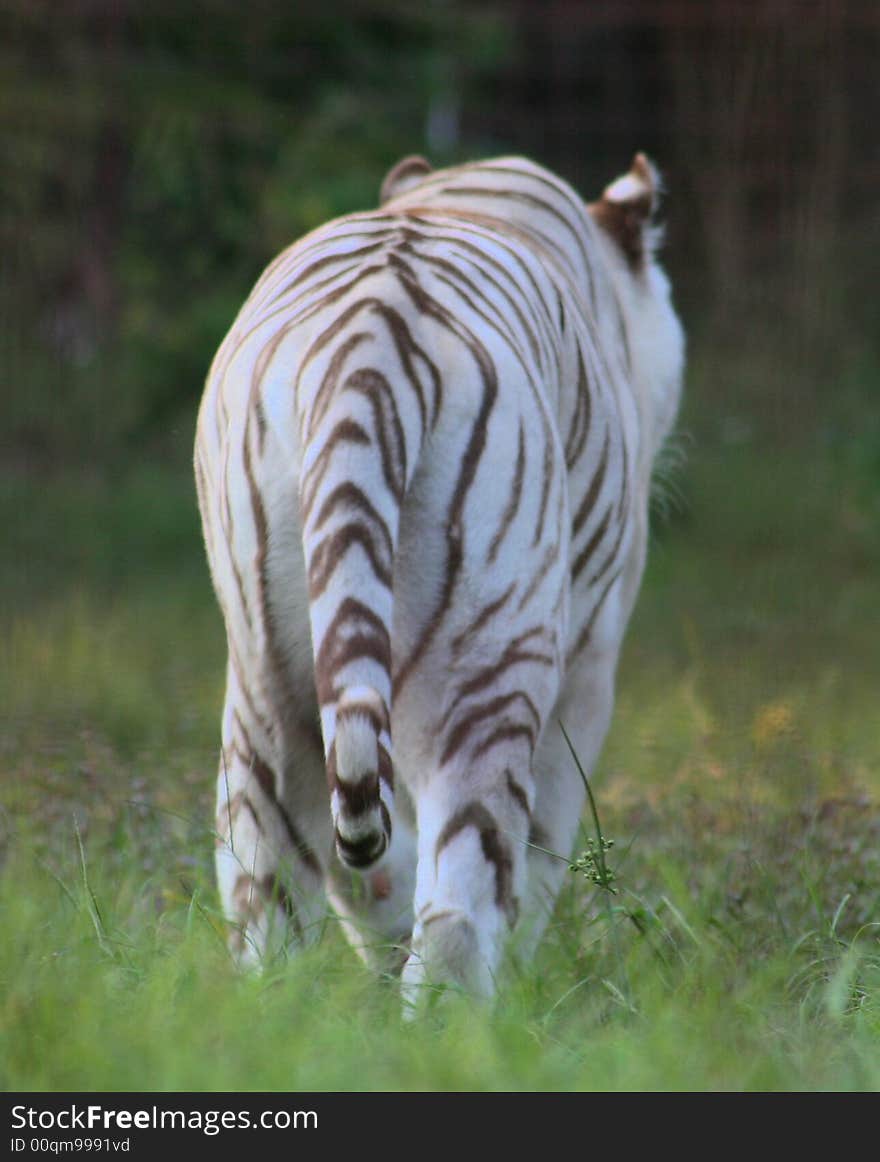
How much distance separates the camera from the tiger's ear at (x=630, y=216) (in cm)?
412

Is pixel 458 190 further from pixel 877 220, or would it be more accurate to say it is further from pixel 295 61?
pixel 877 220

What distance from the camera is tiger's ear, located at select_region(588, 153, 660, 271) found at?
13.5ft

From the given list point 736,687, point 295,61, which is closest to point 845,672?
point 736,687

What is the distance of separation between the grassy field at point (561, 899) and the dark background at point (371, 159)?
3.48 m

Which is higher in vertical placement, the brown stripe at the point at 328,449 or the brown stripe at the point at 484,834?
the brown stripe at the point at 328,449

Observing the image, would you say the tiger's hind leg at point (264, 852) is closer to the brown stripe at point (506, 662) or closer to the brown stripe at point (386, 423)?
the brown stripe at point (506, 662)

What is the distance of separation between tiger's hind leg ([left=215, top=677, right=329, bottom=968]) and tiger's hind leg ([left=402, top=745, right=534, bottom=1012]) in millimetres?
228

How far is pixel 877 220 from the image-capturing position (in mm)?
12344

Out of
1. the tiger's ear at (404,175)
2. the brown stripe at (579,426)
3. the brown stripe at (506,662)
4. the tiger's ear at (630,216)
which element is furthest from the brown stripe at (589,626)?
the tiger's ear at (404,175)

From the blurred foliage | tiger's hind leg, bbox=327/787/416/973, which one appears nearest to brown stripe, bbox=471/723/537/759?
tiger's hind leg, bbox=327/787/416/973

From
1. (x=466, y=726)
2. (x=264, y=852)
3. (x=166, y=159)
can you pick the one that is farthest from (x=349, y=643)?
(x=166, y=159)

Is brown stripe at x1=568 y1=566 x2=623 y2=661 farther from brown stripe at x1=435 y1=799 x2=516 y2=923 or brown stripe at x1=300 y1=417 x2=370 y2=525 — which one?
brown stripe at x1=300 y1=417 x2=370 y2=525

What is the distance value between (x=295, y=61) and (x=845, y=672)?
6544 millimetres

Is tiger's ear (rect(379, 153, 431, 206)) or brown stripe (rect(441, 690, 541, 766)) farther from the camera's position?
tiger's ear (rect(379, 153, 431, 206))
